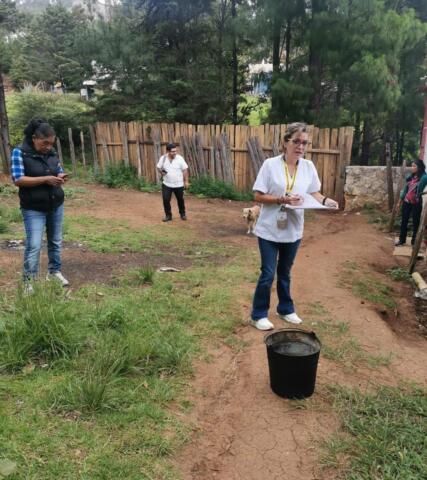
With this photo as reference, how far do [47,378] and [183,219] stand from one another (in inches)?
277

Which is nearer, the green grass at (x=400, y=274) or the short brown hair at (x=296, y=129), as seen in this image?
the short brown hair at (x=296, y=129)

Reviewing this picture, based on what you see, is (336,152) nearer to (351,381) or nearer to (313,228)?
(313,228)

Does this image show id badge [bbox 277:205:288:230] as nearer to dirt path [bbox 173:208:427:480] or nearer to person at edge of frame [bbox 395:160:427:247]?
dirt path [bbox 173:208:427:480]

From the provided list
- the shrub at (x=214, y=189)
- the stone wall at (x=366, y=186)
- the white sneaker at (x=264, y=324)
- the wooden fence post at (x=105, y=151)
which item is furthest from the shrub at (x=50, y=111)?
the white sneaker at (x=264, y=324)

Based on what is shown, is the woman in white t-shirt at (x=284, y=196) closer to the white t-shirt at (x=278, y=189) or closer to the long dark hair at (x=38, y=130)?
the white t-shirt at (x=278, y=189)

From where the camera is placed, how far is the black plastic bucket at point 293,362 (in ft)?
10.2

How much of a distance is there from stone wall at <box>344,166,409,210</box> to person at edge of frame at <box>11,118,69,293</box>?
26.6ft

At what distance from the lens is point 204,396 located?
3303 millimetres

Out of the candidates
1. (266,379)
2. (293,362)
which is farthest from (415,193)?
(293,362)

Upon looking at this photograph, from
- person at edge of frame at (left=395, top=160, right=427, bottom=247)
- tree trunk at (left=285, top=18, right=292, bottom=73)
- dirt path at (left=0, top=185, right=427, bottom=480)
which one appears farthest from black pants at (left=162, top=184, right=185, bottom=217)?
tree trunk at (left=285, top=18, right=292, bottom=73)

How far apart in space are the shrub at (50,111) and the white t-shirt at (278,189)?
16.2 m

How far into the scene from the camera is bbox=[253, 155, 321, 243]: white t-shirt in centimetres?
389

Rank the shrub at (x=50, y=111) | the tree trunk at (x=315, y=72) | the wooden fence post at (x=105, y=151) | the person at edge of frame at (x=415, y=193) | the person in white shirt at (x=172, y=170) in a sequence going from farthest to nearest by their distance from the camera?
the shrub at (x=50, y=111)
the wooden fence post at (x=105, y=151)
the tree trunk at (x=315, y=72)
the person in white shirt at (x=172, y=170)
the person at edge of frame at (x=415, y=193)

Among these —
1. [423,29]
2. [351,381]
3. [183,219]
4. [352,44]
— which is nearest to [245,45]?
[352,44]
